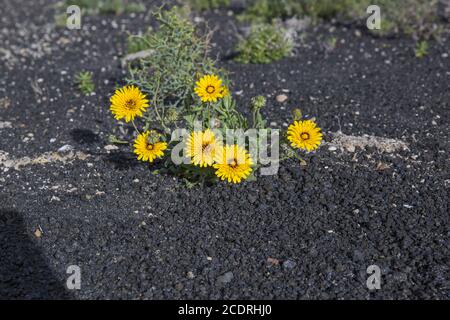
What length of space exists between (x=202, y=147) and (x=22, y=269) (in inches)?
43.7

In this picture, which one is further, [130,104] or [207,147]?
[130,104]

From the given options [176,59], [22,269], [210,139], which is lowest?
[22,269]

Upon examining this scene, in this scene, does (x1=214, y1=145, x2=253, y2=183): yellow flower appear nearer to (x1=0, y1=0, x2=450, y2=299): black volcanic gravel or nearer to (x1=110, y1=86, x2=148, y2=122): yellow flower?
(x1=0, y1=0, x2=450, y2=299): black volcanic gravel

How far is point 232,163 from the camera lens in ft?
12.6

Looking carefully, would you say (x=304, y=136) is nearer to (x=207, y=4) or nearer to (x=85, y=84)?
(x=85, y=84)

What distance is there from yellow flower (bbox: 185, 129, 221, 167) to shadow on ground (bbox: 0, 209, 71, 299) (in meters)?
0.95

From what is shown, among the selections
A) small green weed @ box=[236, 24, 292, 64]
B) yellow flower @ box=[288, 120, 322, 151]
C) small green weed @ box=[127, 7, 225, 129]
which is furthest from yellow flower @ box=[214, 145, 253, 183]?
small green weed @ box=[236, 24, 292, 64]

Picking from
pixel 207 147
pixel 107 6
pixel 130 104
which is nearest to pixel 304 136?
pixel 207 147

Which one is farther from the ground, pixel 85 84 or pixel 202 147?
pixel 202 147

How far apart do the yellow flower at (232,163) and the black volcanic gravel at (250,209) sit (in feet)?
0.96

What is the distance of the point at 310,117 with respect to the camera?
514 centimetres

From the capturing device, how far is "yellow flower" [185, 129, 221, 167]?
3.85 m

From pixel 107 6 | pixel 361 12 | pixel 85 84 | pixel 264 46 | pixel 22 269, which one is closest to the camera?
pixel 22 269
